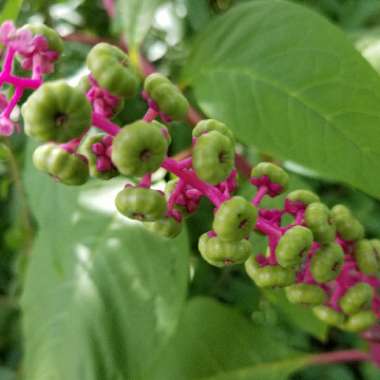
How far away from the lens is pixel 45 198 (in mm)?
1592

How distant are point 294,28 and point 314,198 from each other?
17.6 inches

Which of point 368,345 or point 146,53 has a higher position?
point 146,53

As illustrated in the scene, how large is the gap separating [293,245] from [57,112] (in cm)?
44

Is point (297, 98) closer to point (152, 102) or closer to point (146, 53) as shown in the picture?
point (152, 102)

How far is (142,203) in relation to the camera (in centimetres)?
86

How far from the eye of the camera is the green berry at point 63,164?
86cm

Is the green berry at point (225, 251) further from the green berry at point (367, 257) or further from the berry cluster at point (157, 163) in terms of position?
the green berry at point (367, 257)

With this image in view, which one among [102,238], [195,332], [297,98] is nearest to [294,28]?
[297,98]

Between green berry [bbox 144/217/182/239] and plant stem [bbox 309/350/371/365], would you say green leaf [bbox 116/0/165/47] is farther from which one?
plant stem [bbox 309/350/371/365]

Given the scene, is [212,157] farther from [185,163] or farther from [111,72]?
[111,72]

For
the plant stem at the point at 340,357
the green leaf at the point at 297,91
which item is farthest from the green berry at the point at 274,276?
the plant stem at the point at 340,357

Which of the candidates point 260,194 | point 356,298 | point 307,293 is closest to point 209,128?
point 260,194

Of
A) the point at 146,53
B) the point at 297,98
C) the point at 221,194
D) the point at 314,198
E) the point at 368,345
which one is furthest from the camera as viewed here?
the point at 146,53

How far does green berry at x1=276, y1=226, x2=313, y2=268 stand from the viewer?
3.13 feet
